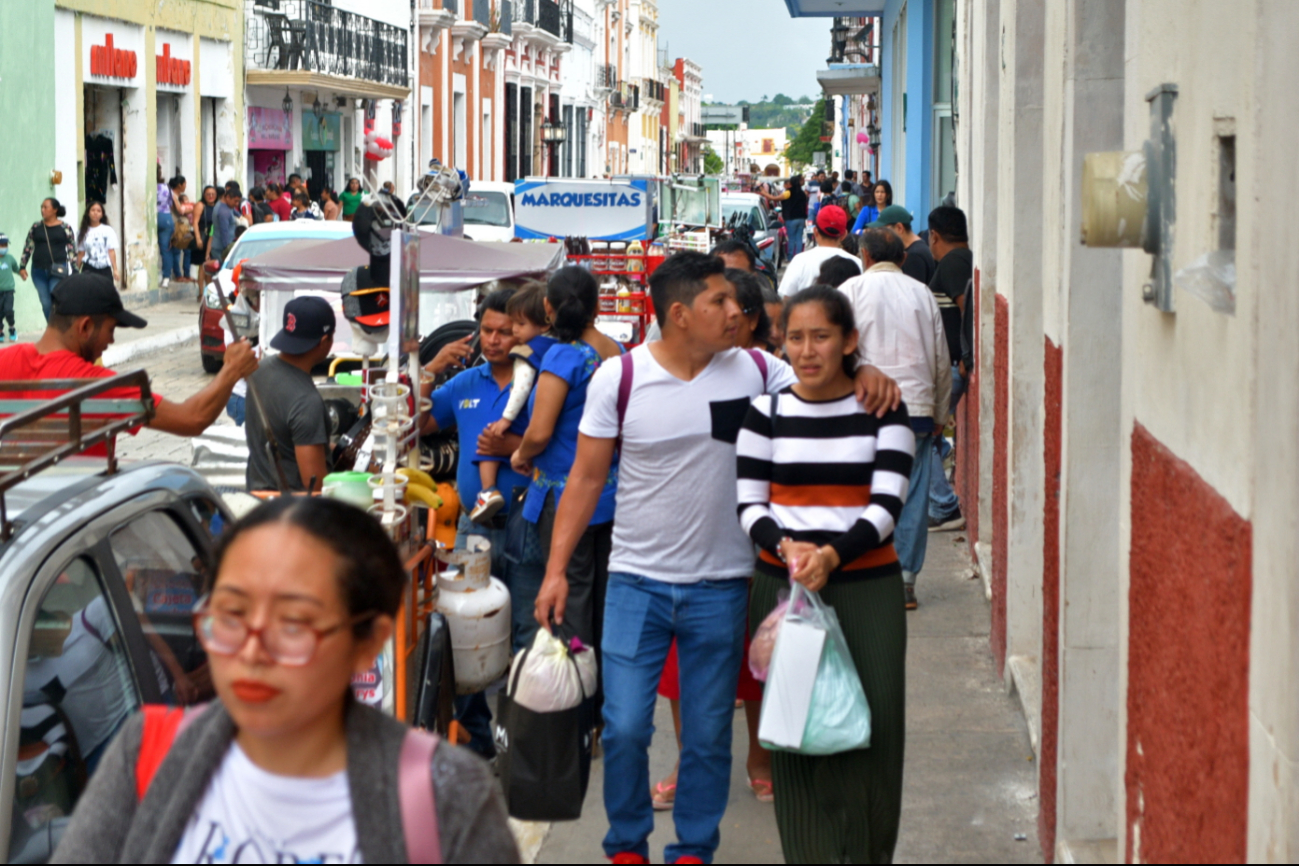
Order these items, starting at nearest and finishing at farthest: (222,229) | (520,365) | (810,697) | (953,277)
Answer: (810,697) → (520,365) → (953,277) → (222,229)

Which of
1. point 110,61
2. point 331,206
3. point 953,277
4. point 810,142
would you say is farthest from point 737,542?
point 810,142

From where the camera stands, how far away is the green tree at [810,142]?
361 ft

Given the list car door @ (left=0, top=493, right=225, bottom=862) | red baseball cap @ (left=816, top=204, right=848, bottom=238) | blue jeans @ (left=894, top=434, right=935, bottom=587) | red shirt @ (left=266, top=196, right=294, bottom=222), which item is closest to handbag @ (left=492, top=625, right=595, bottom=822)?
car door @ (left=0, top=493, right=225, bottom=862)

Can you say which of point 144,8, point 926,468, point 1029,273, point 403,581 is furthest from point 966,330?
point 144,8

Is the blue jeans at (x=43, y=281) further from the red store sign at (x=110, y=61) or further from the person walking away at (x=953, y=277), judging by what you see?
the person walking away at (x=953, y=277)

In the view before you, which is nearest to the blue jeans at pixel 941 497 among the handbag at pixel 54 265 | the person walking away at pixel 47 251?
the person walking away at pixel 47 251

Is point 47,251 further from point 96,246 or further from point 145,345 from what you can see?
point 145,345

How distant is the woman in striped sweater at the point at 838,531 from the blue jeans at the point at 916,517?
3530mm

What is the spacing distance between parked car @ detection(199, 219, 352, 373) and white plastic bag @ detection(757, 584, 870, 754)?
12.4 meters

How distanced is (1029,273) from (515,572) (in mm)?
2432

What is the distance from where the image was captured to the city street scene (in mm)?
2219

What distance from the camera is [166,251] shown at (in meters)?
27.0

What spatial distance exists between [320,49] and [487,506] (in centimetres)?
2958

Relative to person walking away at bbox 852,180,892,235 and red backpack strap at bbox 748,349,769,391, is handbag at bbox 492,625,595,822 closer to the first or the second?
red backpack strap at bbox 748,349,769,391
